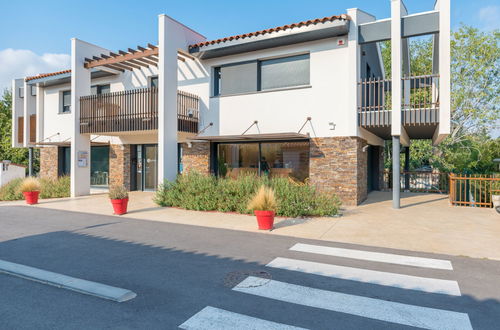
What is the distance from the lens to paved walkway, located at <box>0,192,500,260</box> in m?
6.37

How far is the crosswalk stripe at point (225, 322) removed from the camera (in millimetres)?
3109

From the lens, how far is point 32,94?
19.2m

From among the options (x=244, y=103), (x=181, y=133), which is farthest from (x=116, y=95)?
(x=244, y=103)

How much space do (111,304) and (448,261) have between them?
5.28m

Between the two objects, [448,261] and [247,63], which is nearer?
Answer: [448,261]

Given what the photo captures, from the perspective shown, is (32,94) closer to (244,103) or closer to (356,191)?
(244,103)

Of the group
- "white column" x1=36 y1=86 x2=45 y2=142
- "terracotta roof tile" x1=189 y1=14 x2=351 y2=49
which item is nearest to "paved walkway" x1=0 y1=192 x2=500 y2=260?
"terracotta roof tile" x1=189 y1=14 x2=351 y2=49

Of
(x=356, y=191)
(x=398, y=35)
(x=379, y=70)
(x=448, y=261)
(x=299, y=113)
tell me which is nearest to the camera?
(x=448, y=261)

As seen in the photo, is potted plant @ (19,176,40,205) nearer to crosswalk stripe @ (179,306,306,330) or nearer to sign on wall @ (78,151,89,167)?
sign on wall @ (78,151,89,167)

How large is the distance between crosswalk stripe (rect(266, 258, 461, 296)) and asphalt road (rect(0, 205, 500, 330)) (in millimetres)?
16

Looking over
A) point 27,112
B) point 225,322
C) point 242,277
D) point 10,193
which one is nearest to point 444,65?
point 242,277

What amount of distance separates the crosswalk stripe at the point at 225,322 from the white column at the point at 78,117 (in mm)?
13809

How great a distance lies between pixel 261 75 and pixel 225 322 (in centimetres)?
1108

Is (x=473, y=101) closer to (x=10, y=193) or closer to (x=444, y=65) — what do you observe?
(x=444, y=65)
